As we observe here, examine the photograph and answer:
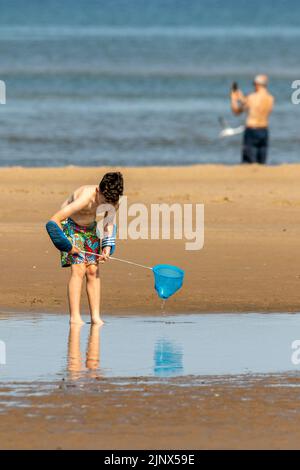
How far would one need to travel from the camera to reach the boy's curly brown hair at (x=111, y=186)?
32.2 feet

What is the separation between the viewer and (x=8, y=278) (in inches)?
457

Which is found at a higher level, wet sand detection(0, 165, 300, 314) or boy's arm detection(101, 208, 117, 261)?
wet sand detection(0, 165, 300, 314)

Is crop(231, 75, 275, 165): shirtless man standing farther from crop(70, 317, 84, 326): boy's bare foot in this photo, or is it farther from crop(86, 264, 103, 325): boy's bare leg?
crop(70, 317, 84, 326): boy's bare foot

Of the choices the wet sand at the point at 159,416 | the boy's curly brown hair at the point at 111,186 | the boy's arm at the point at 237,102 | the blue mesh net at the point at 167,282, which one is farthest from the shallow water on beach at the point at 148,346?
the boy's arm at the point at 237,102

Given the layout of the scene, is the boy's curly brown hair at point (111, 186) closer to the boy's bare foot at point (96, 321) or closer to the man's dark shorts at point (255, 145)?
the boy's bare foot at point (96, 321)

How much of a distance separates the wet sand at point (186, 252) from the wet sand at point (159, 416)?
2734 millimetres

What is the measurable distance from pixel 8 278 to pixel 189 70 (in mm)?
35495

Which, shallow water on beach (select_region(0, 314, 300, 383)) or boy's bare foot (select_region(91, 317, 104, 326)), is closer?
shallow water on beach (select_region(0, 314, 300, 383))

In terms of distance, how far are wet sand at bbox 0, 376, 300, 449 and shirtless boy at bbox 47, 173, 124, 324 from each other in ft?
6.58

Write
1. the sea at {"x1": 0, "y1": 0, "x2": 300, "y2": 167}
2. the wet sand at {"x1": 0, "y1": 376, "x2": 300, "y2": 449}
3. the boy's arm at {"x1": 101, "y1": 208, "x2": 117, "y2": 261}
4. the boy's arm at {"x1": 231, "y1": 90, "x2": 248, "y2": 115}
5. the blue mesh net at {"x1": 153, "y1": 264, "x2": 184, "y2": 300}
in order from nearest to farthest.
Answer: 1. the wet sand at {"x1": 0, "y1": 376, "x2": 300, "y2": 449}
2. the boy's arm at {"x1": 101, "y1": 208, "x2": 117, "y2": 261}
3. the blue mesh net at {"x1": 153, "y1": 264, "x2": 184, "y2": 300}
4. the boy's arm at {"x1": 231, "y1": 90, "x2": 248, "y2": 115}
5. the sea at {"x1": 0, "y1": 0, "x2": 300, "y2": 167}

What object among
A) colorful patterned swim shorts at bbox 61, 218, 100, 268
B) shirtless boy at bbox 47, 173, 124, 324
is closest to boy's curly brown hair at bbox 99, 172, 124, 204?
shirtless boy at bbox 47, 173, 124, 324

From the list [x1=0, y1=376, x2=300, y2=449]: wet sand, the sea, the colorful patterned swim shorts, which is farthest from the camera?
the sea

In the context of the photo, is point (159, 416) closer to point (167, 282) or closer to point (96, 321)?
point (96, 321)

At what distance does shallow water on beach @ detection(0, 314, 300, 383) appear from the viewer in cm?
848
